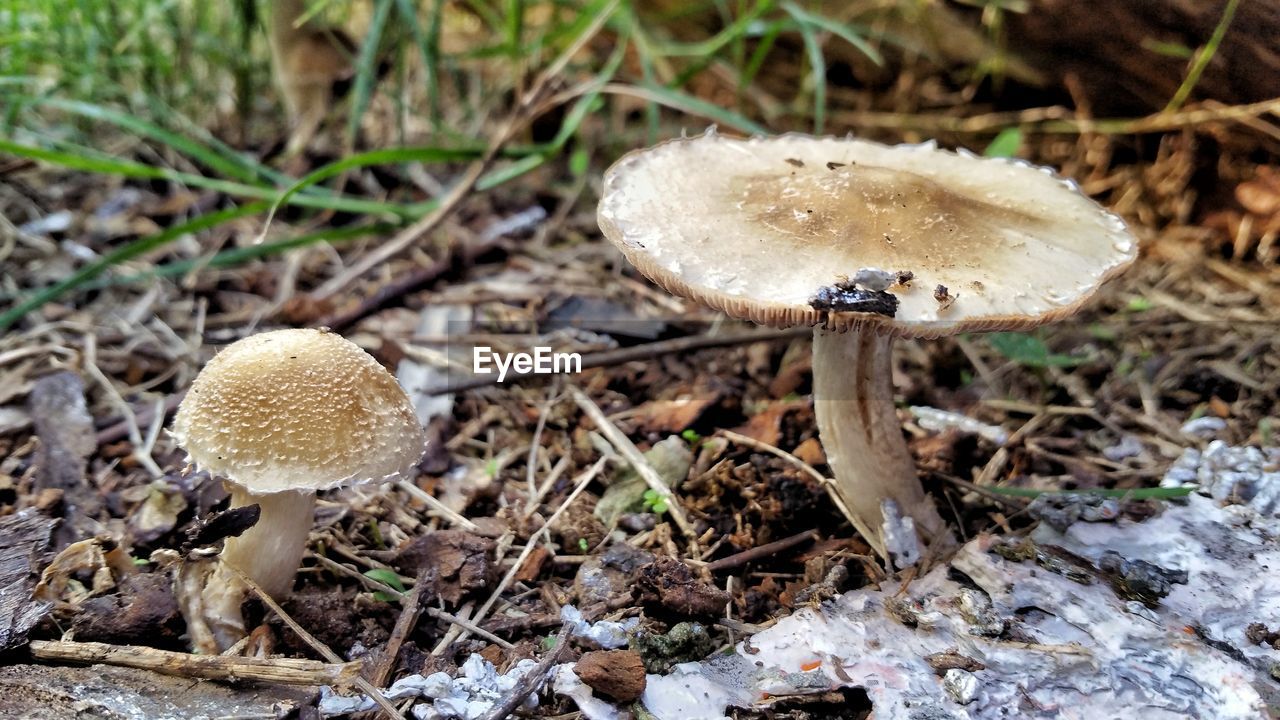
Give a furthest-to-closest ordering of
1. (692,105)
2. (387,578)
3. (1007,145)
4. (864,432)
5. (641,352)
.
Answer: (692,105) → (1007,145) → (641,352) → (864,432) → (387,578)

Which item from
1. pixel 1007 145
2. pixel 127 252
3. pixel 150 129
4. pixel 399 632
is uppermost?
pixel 1007 145

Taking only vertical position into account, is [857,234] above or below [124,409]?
above

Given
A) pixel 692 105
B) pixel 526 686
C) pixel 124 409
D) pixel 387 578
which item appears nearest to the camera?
pixel 526 686

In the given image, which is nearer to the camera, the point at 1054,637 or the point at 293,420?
the point at 293,420

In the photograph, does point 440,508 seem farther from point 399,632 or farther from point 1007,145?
point 1007,145

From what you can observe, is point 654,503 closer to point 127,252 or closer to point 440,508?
point 440,508

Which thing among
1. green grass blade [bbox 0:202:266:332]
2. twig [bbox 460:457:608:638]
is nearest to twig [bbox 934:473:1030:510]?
twig [bbox 460:457:608:638]

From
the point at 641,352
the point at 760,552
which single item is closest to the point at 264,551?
the point at 760,552
